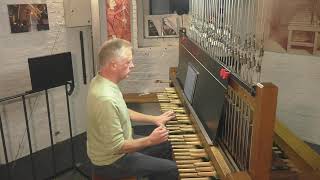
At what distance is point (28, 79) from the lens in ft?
9.55

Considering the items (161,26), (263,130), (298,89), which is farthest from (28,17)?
(298,89)

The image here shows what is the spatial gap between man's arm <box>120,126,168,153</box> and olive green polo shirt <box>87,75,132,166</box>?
32 mm

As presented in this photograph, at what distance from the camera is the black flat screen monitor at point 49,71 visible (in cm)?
252

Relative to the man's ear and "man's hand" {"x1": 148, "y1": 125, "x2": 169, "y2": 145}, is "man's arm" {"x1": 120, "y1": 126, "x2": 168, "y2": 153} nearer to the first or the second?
"man's hand" {"x1": 148, "y1": 125, "x2": 169, "y2": 145}

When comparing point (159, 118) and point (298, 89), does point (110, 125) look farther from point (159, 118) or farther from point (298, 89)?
point (298, 89)

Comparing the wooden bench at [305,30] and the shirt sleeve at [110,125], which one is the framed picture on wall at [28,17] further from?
the wooden bench at [305,30]

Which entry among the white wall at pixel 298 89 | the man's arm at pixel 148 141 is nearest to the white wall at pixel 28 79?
the man's arm at pixel 148 141

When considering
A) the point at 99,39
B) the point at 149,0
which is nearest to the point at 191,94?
the point at 99,39

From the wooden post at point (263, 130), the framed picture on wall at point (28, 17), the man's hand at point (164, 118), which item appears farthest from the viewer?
the framed picture on wall at point (28, 17)

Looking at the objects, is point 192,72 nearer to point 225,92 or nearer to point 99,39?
point 225,92

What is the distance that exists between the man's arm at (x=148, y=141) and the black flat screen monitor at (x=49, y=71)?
1.16 metres

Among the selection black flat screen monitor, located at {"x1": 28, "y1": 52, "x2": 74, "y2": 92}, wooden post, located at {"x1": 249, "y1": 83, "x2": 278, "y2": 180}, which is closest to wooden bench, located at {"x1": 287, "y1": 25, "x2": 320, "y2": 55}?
wooden post, located at {"x1": 249, "y1": 83, "x2": 278, "y2": 180}

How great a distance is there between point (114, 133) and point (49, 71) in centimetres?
118

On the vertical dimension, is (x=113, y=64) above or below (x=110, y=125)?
above
